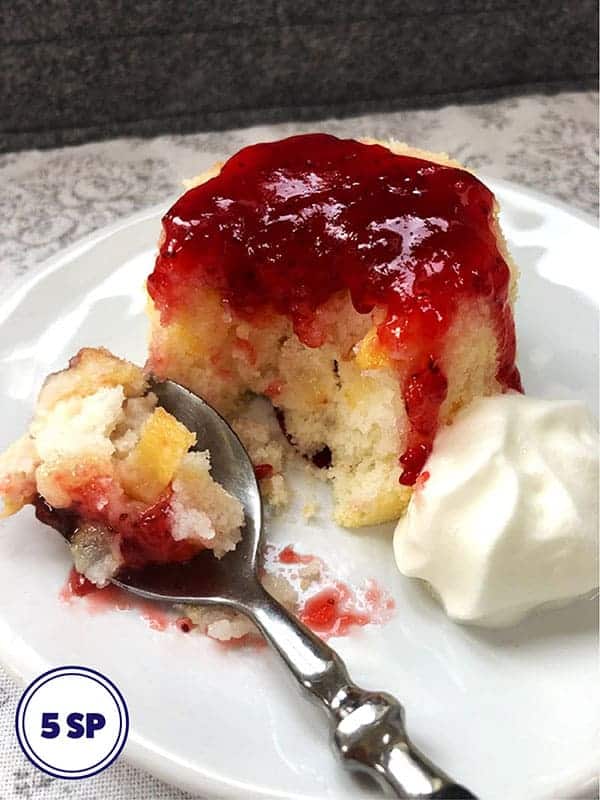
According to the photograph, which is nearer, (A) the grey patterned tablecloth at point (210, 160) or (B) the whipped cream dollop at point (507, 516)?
(B) the whipped cream dollop at point (507, 516)

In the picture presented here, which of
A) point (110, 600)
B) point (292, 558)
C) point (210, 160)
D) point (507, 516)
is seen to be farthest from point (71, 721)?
point (210, 160)

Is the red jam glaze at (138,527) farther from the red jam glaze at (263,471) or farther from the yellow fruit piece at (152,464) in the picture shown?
the red jam glaze at (263,471)

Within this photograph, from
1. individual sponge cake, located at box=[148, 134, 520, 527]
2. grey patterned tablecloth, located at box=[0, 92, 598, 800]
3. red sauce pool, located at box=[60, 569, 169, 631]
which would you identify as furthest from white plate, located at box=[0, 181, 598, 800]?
grey patterned tablecloth, located at box=[0, 92, 598, 800]

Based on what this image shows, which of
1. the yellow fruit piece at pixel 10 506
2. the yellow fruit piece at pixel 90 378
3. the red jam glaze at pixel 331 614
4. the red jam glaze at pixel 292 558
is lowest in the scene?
the red jam glaze at pixel 331 614

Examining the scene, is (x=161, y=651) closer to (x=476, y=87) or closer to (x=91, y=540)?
(x=91, y=540)

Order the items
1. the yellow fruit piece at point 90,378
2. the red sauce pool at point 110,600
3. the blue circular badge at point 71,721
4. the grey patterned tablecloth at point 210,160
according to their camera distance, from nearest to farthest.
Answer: the blue circular badge at point 71,721 → the red sauce pool at point 110,600 → the yellow fruit piece at point 90,378 → the grey patterned tablecloth at point 210,160

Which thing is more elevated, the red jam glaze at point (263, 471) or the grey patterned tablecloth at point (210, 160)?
the grey patterned tablecloth at point (210, 160)

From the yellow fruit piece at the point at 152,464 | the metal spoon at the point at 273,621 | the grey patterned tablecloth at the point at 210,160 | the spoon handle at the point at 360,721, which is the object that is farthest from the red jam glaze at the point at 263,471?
the grey patterned tablecloth at the point at 210,160

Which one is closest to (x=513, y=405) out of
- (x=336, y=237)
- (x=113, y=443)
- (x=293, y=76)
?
(x=336, y=237)

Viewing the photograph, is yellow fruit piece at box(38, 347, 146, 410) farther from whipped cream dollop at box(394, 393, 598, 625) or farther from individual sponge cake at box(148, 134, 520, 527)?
whipped cream dollop at box(394, 393, 598, 625)
